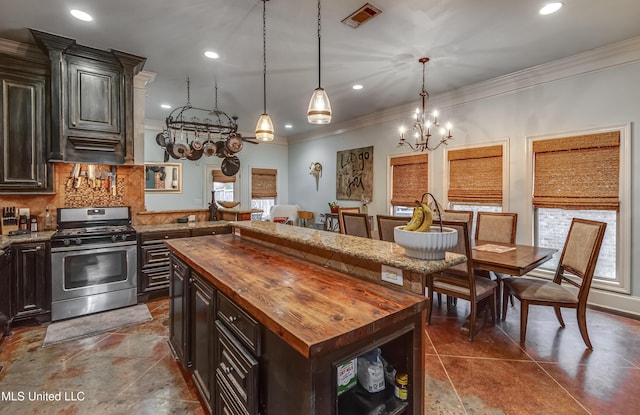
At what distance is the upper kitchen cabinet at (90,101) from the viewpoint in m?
3.16

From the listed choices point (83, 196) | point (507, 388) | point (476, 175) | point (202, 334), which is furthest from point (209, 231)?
point (476, 175)

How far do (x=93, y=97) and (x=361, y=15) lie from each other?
117 inches

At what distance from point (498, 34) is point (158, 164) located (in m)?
6.21

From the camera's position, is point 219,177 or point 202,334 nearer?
point 202,334

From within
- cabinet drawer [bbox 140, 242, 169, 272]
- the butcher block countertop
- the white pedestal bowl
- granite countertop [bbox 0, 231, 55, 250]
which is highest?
the white pedestal bowl

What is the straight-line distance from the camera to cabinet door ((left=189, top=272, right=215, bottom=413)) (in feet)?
5.48

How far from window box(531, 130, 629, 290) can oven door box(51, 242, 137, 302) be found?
4951mm

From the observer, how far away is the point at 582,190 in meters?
3.46

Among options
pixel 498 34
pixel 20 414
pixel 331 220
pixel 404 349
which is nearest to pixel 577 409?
pixel 404 349

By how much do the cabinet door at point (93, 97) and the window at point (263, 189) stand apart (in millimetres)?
4296

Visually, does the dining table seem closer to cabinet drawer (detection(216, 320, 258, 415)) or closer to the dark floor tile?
the dark floor tile

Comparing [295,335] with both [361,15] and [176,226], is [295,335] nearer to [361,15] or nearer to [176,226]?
[361,15]

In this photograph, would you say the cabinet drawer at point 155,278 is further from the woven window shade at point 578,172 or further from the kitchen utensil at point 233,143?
the woven window shade at point 578,172

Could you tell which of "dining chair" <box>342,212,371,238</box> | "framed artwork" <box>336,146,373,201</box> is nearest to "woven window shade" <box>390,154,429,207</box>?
"framed artwork" <box>336,146,373,201</box>
